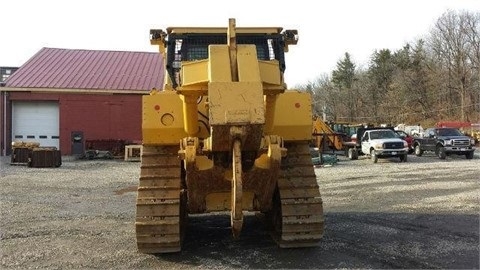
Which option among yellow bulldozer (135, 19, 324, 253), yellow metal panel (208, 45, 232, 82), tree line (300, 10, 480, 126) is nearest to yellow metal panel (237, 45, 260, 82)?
yellow bulldozer (135, 19, 324, 253)

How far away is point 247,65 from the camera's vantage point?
212 inches

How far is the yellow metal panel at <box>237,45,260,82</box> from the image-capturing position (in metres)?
5.28

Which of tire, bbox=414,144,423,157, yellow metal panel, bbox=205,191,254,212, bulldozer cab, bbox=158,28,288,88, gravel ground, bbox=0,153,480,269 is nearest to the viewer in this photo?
gravel ground, bbox=0,153,480,269

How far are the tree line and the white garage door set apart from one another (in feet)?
162

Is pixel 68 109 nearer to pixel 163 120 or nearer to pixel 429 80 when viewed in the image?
pixel 163 120

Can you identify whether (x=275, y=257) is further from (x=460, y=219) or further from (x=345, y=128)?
(x=345, y=128)

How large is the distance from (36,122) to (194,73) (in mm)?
29156

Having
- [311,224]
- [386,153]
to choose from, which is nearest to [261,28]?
[311,224]

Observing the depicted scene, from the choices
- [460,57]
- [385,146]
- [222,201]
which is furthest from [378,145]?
[460,57]

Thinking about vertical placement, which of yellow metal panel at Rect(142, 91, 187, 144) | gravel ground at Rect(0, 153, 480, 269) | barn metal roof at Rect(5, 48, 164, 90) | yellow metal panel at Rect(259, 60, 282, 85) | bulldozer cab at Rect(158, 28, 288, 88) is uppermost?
barn metal roof at Rect(5, 48, 164, 90)

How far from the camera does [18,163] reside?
79.0 ft

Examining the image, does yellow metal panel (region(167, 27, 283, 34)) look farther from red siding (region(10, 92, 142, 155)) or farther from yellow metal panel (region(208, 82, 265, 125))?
red siding (region(10, 92, 142, 155))

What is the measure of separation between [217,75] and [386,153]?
21.9 m

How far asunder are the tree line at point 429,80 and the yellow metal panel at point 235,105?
64.2 m
